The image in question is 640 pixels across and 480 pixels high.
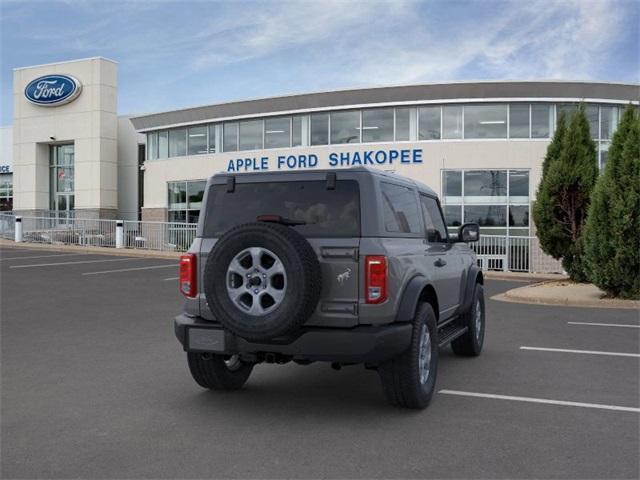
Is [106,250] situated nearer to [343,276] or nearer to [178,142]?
[178,142]

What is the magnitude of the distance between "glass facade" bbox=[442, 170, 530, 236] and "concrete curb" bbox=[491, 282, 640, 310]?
429 inches

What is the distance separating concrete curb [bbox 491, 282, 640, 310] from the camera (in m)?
12.5

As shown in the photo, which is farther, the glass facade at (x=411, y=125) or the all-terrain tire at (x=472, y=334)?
the glass facade at (x=411, y=125)

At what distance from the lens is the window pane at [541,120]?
25328mm

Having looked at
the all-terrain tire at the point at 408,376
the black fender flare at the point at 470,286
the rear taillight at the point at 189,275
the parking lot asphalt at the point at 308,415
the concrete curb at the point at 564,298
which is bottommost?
the parking lot asphalt at the point at 308,415

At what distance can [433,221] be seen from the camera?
671cm

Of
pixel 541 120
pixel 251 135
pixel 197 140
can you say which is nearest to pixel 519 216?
pixel 541 120

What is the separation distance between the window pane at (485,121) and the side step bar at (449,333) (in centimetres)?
1961

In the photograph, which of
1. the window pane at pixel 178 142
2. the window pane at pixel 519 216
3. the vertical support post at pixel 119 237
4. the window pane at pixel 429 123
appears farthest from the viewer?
the window pane at pixel 178 142

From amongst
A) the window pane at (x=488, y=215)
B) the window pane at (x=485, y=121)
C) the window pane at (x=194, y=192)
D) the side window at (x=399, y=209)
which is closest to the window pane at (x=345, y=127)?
the window pane at (x=485, y=121)

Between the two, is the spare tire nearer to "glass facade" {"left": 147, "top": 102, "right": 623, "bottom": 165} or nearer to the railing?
the railing

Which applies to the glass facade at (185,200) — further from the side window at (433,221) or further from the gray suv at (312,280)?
the gray suv at (312,280)

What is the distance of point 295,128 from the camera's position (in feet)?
95.1

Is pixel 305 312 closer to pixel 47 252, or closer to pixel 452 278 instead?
pixel 452 278
